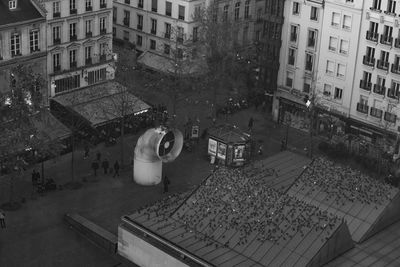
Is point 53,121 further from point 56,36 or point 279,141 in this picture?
point 279,141

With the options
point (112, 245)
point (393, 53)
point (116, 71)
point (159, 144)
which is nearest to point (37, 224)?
point (112, 245)

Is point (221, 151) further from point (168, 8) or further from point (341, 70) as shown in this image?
point (168, 8)

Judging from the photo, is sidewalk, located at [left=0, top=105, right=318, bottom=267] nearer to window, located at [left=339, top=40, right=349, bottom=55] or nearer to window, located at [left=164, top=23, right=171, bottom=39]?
window, located at [left=339, top=40, right=349, bottom=55]

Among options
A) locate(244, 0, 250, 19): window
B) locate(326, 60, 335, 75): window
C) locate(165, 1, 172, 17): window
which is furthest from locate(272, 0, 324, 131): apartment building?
locate(165, 1, 172, 17): window

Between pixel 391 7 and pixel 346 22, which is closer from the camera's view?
pixel 391 7

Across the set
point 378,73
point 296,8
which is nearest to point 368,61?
point 378,73

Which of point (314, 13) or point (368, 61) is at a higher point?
point (314, 13)
